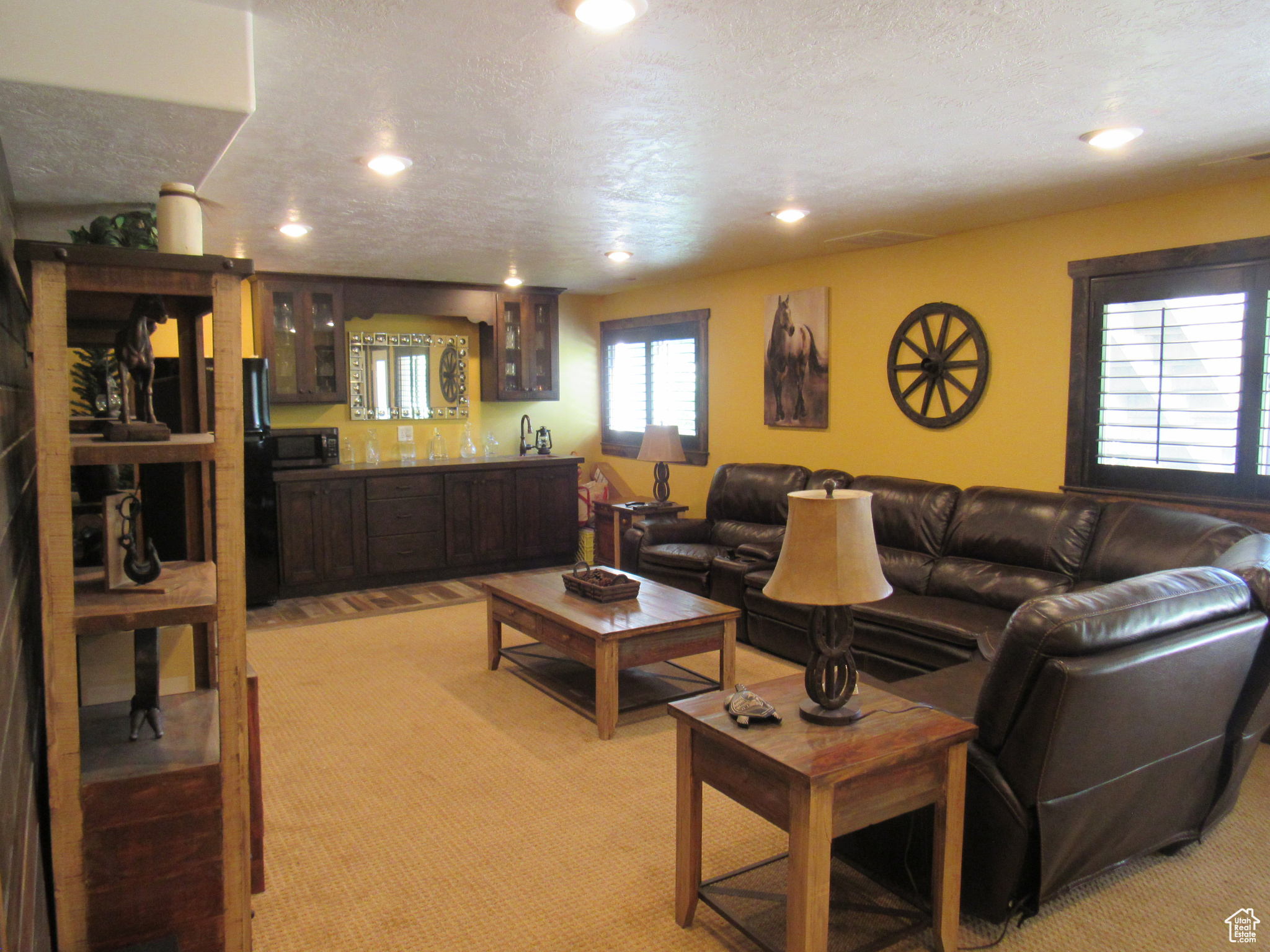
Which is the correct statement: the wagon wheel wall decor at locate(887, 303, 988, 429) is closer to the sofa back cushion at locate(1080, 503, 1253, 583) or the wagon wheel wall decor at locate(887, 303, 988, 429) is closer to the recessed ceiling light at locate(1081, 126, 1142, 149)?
the sofa back cushion at locate(1080, 503, 1253, 583)

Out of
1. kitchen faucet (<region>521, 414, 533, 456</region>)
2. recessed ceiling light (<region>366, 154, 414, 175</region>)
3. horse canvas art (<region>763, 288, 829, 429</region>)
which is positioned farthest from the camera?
kitchen faucet (<region>521, 414, 533, 456</region>)

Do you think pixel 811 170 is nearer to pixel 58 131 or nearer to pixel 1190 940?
pixel 58 131

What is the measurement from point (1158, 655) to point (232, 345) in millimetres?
2355

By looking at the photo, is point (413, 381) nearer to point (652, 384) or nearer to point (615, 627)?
point (652, 384)

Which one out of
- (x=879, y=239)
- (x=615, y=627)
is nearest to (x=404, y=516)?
(x=615, y=627)

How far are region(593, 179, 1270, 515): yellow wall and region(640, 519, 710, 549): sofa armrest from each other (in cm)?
80

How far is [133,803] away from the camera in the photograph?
1.81 metres

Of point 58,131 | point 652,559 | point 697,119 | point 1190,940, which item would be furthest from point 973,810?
point 652,559

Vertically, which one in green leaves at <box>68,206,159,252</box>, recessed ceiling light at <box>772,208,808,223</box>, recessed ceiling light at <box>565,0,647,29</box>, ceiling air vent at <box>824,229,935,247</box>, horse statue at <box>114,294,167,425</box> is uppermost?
ceiling air vent at <box>824,229,935,247</box>

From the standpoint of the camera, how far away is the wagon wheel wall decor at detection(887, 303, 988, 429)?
489 centimetres

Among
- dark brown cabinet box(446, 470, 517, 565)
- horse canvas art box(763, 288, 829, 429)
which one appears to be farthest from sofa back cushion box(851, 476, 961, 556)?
dark brown cabinet box(446, 470, 517, 565)

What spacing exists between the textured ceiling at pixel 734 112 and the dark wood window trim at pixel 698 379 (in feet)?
6.99

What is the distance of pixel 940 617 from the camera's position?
3.96 m

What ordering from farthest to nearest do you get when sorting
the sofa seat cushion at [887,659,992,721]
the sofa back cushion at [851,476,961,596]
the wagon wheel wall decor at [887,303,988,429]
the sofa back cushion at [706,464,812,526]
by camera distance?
the sofa back cushion at [706,464,812,526] → the wagon wheel wall decor at [887,303,988,429] → the sofa back cushion at [851,476,961,596] → the sofa seat cushion at [887,659,992,721]
